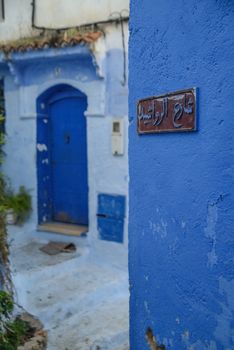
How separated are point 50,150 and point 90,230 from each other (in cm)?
162

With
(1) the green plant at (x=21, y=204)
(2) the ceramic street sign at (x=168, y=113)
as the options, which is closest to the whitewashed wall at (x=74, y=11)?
(1) the green plant at (x=21, y=204)

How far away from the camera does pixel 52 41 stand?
237 inches

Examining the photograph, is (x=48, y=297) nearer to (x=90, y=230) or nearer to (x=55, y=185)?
(x=90, y=230)

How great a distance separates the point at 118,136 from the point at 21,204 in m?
2.15

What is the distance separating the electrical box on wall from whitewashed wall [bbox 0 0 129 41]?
149cm

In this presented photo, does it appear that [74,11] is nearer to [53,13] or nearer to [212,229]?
[53,13]

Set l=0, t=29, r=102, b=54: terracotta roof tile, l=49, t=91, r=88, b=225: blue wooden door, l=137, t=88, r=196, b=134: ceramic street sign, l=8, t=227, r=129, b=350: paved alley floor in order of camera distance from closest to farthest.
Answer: l=137, t=88, r=196, b=134: ceramic street sign → l=8, t=227, r=129, b=350: paved alley floor → l=0, t=29, r=102, b=54: terracotta roof tile → l=49, t=91, r=88, b=225: blue wooden door

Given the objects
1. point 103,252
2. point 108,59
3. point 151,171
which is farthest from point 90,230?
point 151,171

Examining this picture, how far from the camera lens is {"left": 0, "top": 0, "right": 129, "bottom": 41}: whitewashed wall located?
19.6 feet

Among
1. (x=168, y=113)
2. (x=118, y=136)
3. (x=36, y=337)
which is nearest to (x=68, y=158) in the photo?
(x=118, y=136)

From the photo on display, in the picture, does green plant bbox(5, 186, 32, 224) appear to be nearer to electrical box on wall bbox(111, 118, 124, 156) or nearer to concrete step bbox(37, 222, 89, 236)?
concrete step bbox(37, 222, 89, 236)

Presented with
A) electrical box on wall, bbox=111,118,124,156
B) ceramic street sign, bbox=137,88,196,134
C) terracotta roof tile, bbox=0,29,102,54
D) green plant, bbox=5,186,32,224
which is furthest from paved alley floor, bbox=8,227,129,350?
terracotta roof tile, bbox=0,29,102,54

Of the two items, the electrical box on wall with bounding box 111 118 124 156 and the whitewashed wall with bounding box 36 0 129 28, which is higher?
the whitewashed wall with bounding box 36 0 129 28

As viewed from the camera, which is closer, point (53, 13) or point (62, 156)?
point (53, 13)
